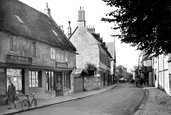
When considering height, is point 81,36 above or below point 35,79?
above

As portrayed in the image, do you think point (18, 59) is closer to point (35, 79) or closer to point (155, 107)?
point (35, 79)

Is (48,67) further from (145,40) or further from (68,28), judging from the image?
(68,28)

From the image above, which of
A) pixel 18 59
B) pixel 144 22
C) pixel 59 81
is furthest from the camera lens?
pixel 59 81

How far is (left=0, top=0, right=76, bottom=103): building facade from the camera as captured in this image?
16.0 metres

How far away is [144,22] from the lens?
6.92m

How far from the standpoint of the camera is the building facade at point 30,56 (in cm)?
1602

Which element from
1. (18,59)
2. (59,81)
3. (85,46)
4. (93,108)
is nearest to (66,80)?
(59,81)

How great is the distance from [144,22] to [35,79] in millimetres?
14756

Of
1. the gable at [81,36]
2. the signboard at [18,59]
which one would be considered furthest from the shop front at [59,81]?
the gable at [81,36]

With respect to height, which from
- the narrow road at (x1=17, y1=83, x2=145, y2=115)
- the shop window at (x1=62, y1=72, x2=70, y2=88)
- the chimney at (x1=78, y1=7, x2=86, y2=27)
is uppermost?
the chimney at (x1=78, y1=7, x2=86, y2=27)

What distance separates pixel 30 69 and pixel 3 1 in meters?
6.27

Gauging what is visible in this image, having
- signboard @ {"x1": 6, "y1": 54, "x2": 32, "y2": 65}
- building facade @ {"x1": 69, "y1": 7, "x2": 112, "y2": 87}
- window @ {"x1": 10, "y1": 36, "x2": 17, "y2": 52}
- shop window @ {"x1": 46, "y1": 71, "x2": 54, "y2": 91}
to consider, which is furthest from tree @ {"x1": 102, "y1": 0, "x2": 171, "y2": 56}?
building facade @ {"x1": 69, "y1": 7, "x2": 112, "y2": 87}

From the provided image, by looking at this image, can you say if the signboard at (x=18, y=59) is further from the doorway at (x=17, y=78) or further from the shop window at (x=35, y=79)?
the shop window at (x=35, y=79)

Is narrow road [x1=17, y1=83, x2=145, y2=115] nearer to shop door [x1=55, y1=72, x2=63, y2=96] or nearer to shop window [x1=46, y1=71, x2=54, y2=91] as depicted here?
shop window [x1=46, y1=71, x2=54, y2=91]
